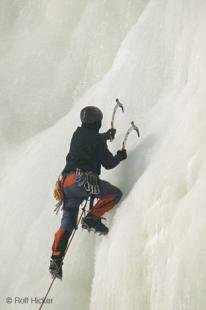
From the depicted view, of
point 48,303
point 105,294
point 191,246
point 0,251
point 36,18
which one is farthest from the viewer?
point 36,18

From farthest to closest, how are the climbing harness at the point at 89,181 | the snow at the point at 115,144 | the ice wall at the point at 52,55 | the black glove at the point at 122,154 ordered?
1. the ice wall at the point at 52,55
2. the black glove at the point at 122,154
3. the climbing harness at the point at 89,181
4. the snow at the point at 115,144

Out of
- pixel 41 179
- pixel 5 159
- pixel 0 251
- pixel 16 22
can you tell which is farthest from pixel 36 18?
pixel 0 251

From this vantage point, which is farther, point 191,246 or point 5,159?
point 5,159

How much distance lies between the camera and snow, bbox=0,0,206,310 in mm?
4039

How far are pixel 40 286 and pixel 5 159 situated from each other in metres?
2.74

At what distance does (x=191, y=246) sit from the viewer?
3688 millimetres

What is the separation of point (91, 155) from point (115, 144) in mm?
651

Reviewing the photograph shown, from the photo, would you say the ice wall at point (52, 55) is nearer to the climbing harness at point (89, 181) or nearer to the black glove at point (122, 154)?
the black glove at point (122, 154)

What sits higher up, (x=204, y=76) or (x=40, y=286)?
(x=204, y=76)

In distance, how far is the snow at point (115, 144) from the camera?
404 cm

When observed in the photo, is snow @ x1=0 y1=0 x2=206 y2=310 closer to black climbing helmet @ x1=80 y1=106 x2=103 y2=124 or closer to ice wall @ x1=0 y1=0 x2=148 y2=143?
ice wall @ x1=0 y1=0 x2=148 y2=143

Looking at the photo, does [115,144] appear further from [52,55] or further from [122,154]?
[52,55]

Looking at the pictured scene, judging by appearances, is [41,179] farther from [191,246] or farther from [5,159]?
[191,246]

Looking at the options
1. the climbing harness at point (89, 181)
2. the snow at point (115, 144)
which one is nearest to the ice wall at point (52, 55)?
the snow at point (115, 144)
